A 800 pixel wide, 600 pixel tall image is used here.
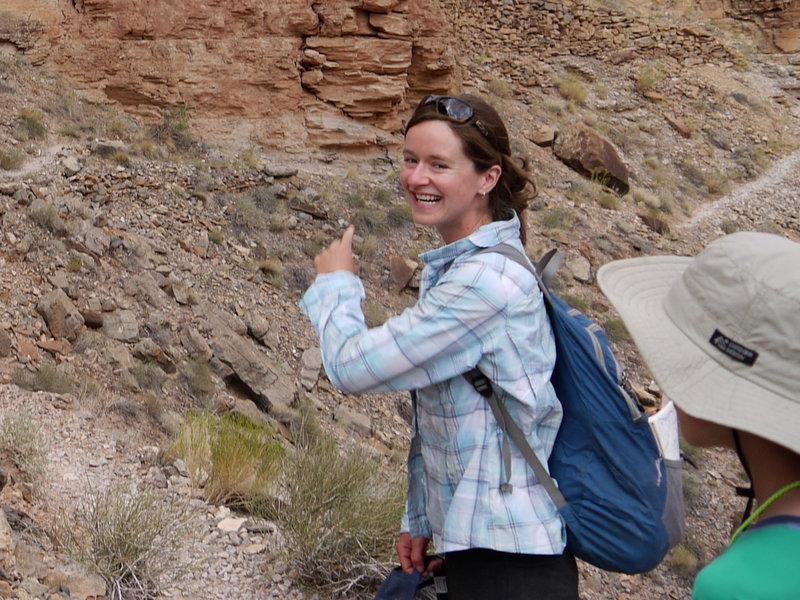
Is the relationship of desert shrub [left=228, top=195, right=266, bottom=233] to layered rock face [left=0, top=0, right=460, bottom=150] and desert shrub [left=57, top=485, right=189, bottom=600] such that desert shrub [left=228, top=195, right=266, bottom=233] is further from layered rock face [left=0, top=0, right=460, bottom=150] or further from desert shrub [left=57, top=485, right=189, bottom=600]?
desert shrub [left=57, top=485, right=189, bottom=600]

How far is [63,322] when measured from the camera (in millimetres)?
6754

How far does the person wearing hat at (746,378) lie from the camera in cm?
113

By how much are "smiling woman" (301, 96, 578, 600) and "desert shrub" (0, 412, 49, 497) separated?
2550 mm

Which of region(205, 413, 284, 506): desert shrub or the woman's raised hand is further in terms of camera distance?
region(205, 413, 284, 506): desert shrub

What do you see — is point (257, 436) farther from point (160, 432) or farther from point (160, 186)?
point (160, 186)

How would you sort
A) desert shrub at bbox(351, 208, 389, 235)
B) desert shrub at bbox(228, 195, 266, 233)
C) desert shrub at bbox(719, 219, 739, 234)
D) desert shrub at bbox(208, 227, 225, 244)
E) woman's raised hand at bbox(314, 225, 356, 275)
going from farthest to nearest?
desert shrub at bbox(719, 219, 739, 234) → desert shrub at bbox(351, 208, 389, 235) → desert shrub at bbox(228, 195, 266, 233) → desert shrub at bbox(208, 227, 225, 244) → woman's raised hand at bbox(314, 225, 356, 275)

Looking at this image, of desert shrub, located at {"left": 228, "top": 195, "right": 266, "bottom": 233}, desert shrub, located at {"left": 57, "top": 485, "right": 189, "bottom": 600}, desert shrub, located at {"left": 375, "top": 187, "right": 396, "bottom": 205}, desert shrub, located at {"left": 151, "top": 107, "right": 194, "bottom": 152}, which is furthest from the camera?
desert shrub, located at {"left": 375, "top": 187, "right": 396, "bottom": 205}

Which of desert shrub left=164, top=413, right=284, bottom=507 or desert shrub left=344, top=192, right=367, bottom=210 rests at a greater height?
desert shrub left=164, top=413, right=284, bottom=507

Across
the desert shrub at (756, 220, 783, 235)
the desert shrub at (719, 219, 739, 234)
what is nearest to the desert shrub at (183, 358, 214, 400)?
the desert shrub at (719, 219, 739, 234)

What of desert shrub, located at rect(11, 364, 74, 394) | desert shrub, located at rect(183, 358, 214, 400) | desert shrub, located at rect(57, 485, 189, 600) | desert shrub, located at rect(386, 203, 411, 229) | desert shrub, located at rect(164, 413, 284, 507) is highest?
desert shrub, located at rect(57, 485, 189, 600)

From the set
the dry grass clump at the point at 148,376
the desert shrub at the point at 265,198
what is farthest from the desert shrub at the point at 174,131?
the dry grass clump at the point at 148,376

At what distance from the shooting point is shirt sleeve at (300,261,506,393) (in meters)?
1.93

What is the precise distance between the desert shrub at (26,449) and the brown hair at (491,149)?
9.01 feet

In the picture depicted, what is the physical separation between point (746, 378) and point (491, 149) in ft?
3.98
